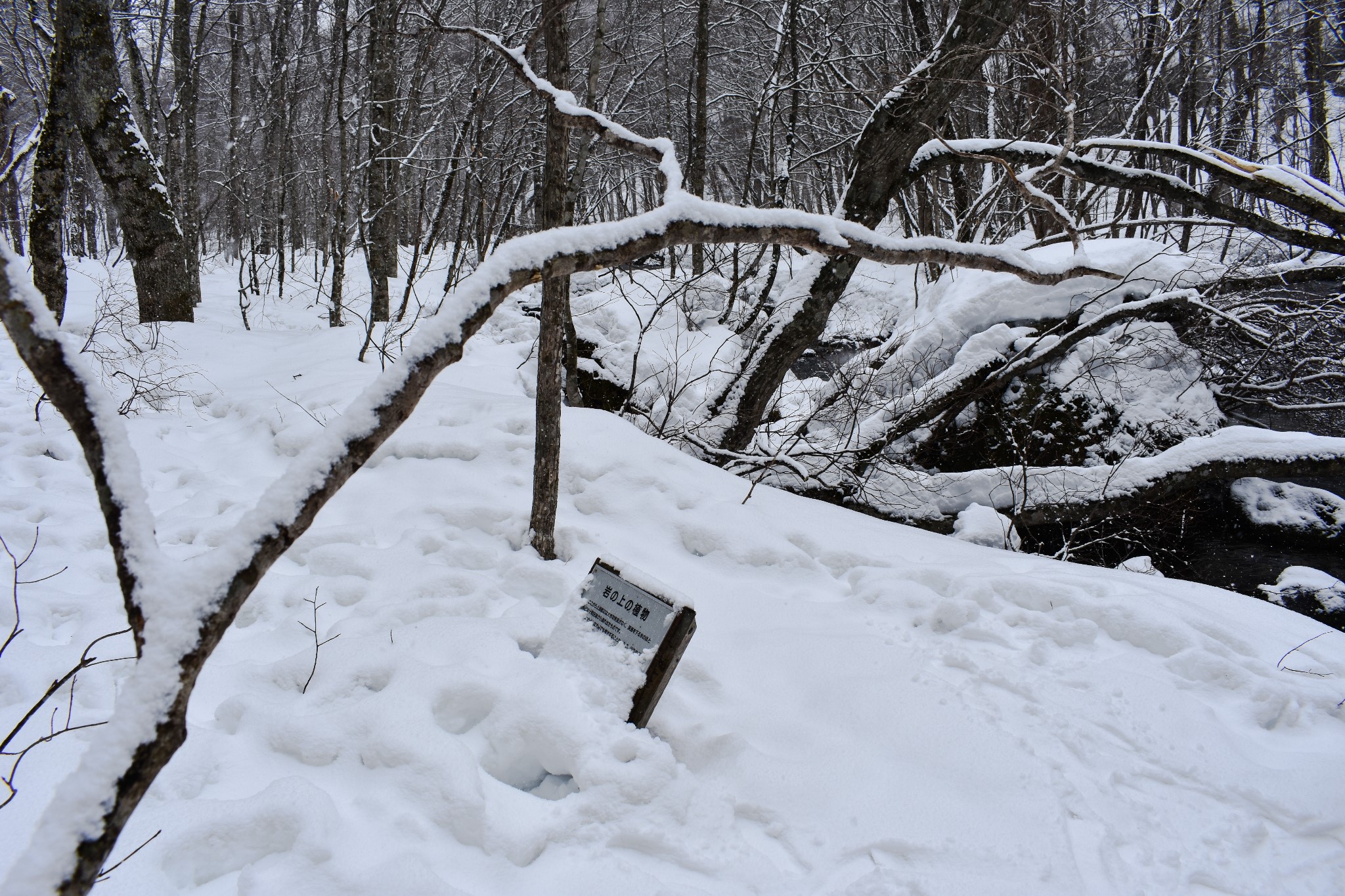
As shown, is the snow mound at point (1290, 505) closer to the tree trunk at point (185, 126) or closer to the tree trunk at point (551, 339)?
the tree trunk at point (551, 339)

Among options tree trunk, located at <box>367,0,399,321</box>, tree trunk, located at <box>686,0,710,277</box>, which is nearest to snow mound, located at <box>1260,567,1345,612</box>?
tree trunk, located at <box>686,0,710,277</box>

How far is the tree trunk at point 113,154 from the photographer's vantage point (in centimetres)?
545

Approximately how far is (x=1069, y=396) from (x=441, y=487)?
488 centimetres

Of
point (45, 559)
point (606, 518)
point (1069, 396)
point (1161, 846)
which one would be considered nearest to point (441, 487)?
point (606, 518)

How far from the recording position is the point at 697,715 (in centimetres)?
224

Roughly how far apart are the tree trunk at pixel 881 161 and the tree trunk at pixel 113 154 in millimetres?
5450

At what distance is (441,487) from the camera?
11.3 feet

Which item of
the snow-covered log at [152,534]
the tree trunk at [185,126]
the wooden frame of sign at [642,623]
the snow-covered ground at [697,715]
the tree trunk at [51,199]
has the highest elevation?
the tree trunk at [185,126]

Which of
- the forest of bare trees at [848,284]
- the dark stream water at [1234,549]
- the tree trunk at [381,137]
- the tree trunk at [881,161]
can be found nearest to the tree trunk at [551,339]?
the forest of bare trees at [848,284]

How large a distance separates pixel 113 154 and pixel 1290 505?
977 cm

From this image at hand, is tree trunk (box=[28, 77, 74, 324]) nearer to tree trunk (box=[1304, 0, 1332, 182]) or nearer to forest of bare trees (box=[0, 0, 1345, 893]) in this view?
forest of bare trees (box=[0, 0, 1345, 893])

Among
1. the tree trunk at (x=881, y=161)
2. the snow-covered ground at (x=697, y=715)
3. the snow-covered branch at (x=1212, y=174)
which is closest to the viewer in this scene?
the snow-covered ground at (x=697, y=715)

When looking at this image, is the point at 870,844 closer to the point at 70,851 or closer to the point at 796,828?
the point at 796,828

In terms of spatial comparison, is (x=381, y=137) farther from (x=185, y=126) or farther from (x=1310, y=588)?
(x=1310, y=588)
